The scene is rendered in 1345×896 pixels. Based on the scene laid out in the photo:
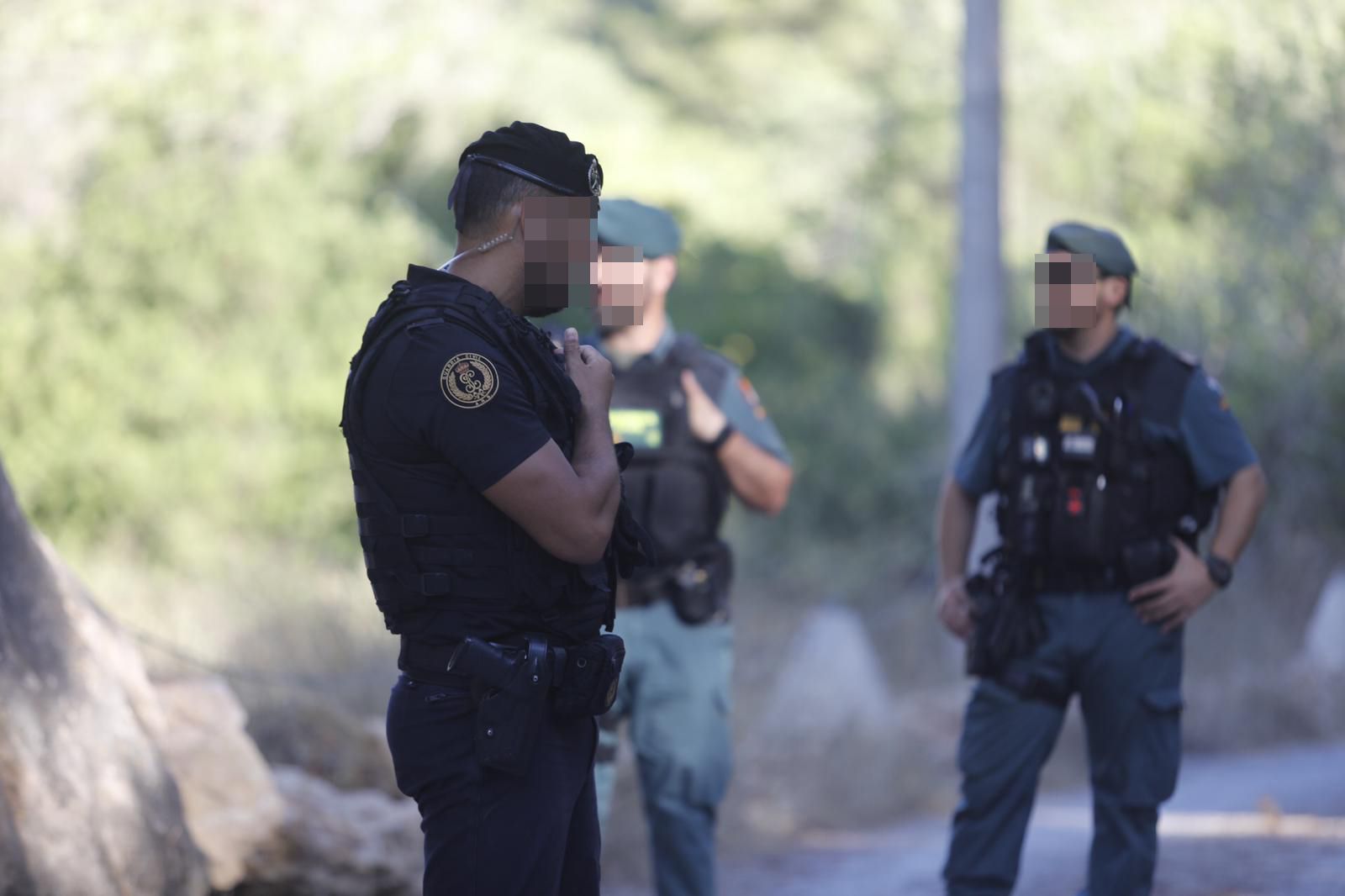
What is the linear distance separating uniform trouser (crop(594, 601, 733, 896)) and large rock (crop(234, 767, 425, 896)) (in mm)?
812

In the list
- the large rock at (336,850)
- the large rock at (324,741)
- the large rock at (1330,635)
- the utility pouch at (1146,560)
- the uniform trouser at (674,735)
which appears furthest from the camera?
the large rock at (1330,635)

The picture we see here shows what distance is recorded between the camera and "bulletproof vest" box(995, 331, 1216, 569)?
4.11 meters

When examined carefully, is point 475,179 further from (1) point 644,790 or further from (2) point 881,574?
(2) point 881,574

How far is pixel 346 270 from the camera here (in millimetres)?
11062

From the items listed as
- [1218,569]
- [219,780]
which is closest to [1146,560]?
[1218,569]

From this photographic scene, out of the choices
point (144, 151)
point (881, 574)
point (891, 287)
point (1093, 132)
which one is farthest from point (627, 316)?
point (891, 287)

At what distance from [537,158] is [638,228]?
5.75 ft

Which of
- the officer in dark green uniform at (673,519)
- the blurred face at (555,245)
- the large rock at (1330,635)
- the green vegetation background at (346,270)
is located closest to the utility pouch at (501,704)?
the blurred face at (555,245)

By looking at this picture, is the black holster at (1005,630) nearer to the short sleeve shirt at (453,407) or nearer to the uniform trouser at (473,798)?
the uniform trouser at (473,798)

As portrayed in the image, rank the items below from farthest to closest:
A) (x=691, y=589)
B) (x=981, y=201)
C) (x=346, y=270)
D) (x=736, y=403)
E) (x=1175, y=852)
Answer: (x=346, y=270), (x=981, y=201), (x=1175, y=852), (x=736, y=403), (x=691, y=589)

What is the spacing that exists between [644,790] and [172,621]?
4020 mm

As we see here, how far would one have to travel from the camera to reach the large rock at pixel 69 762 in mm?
3725

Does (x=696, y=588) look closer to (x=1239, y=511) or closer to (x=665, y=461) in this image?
(x=665, y=461)

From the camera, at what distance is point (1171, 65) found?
488 inches
